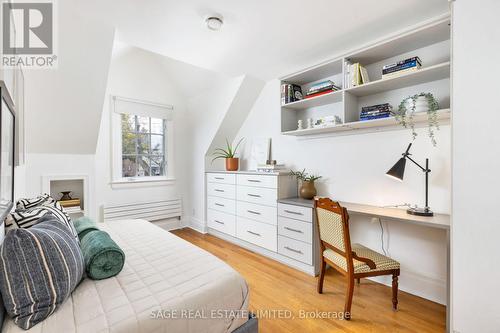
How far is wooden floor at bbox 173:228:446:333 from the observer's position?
1.73 metres

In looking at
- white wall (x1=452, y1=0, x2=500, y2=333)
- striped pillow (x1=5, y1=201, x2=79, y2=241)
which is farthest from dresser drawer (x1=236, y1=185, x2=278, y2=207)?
striped pillow (x1=5, y1=201, x2=79, y2=241)

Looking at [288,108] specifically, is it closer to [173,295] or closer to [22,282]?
[173,295]

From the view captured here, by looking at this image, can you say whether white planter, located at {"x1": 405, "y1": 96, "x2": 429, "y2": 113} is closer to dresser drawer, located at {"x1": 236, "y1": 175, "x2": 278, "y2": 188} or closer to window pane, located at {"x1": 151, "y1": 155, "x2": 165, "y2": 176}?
dresser drawer, located at {"x1": 236, "y1": 175, "x2": 278, "y2": 188}

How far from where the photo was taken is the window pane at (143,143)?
155 inches

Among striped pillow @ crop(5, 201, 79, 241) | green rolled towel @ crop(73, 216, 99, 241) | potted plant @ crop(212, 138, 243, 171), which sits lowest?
green rolled towel @ crop(73, 216, 99, 241)

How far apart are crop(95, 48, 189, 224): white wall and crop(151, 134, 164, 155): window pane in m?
0.25

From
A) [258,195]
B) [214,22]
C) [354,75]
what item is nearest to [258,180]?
[258,195]

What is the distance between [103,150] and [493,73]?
418 cm

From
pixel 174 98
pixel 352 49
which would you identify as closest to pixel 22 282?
pixel 352 49

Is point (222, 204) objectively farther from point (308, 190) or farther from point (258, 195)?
point (308, 190)

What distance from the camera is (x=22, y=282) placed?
94 cm

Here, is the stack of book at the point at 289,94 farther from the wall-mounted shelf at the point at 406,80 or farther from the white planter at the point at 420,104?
the white planter at the point at 420,104

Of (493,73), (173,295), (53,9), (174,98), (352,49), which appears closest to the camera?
(173,295)

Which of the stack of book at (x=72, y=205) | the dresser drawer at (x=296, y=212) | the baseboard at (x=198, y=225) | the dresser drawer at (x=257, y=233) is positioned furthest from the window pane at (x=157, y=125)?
the dresser drawer at (x=296, y=212)
